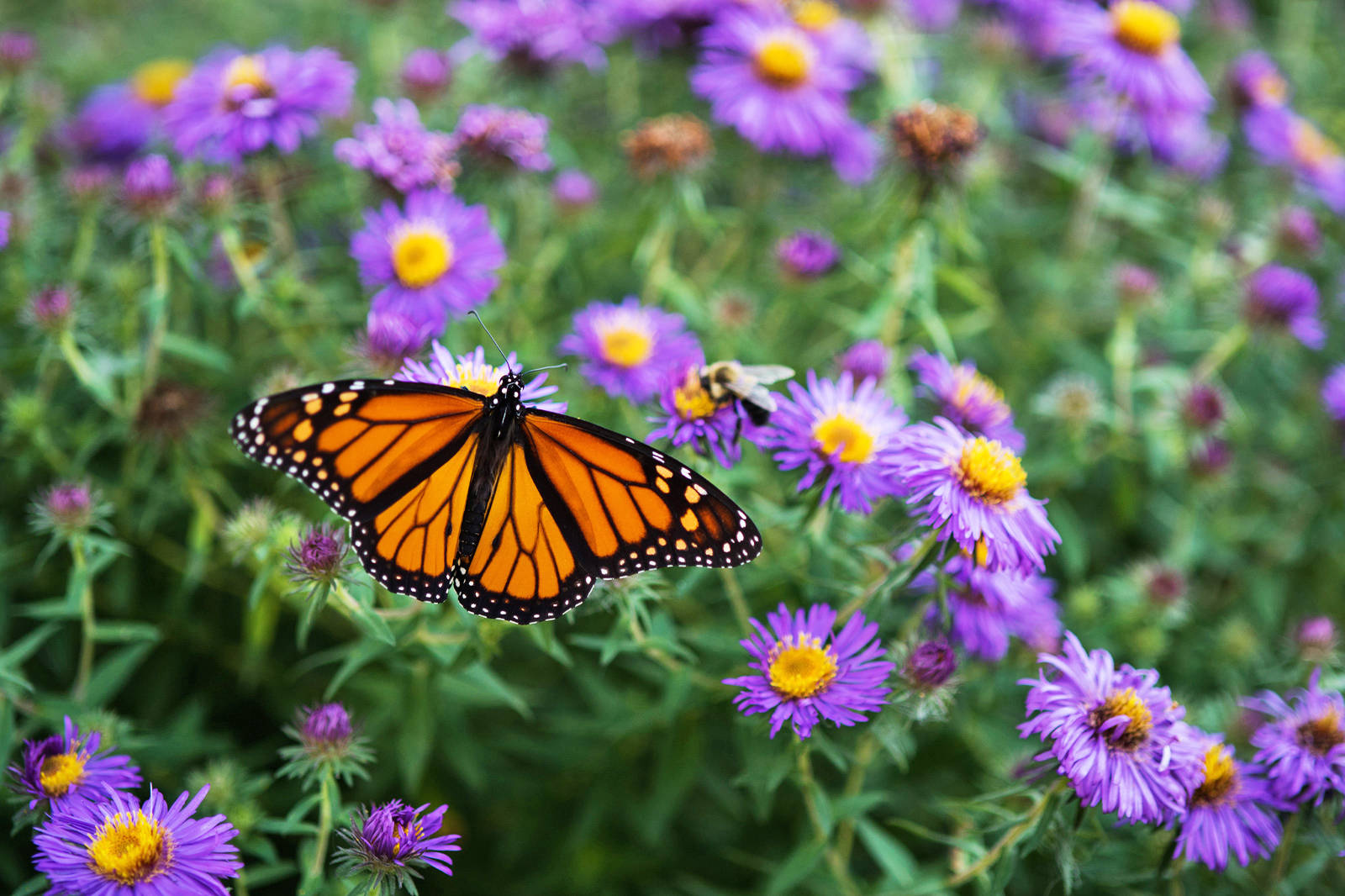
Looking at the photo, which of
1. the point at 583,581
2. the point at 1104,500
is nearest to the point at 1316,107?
the point at 1104,500

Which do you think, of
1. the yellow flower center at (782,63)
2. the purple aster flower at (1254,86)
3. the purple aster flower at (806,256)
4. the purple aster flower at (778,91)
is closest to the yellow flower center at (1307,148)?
the purple aster flower at (1254,86)

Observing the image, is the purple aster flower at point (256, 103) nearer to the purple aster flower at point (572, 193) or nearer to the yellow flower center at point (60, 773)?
the purple aster flower at point (572, 193)

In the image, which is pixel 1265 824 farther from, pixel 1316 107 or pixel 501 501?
pixel 1316 107

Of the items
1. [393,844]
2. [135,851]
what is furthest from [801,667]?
[135,851]

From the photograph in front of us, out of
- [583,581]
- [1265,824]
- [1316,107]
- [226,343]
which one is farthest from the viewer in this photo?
[1316,107]

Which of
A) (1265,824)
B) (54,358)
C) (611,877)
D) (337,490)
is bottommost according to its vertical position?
(611,877)

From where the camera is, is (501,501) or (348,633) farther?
(348,633)

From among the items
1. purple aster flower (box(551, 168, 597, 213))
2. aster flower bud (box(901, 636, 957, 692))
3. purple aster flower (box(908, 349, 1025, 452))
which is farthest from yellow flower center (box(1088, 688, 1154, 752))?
purple aster flower (box(551, 168, 597, 213))

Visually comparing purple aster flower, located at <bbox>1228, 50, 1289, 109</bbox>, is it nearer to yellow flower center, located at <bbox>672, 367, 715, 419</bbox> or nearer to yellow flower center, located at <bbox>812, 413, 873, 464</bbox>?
yellow flower center, located at <bbox>812, 413, 873, 464</bbox>
